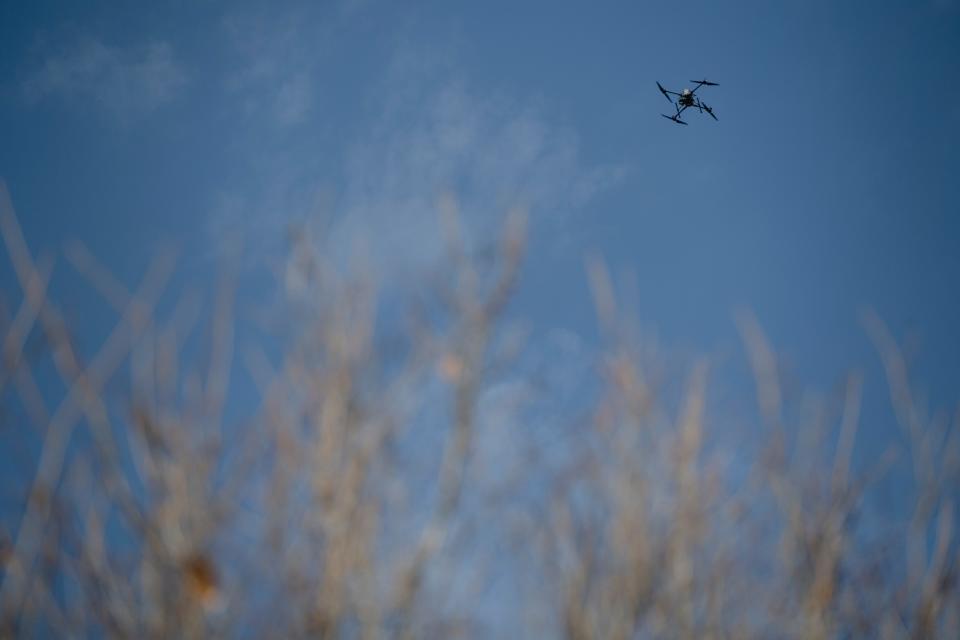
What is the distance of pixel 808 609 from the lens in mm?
2977

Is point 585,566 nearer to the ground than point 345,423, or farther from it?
nearer to the ground

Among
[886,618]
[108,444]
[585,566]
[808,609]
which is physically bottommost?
[886,618]

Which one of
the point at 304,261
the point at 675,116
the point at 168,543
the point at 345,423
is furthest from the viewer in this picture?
the point at 675,116

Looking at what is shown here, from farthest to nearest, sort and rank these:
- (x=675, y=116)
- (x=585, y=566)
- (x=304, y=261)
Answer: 1. (x=675, y=116)
2. (x=585, y=566)
3. (x=304, y=261)

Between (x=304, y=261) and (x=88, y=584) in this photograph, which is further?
(x=304, y=261)

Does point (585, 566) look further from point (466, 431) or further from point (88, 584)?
point (88, 584)

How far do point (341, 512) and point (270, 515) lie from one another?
0.41 meters

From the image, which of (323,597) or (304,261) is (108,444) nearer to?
(323,597)

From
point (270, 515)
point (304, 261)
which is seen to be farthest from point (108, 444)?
point (304, 261)

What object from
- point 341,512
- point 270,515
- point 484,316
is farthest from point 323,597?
point 484,316

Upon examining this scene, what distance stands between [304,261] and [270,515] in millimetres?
1423

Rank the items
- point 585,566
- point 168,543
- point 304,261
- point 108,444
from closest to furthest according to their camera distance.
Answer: point 108,444
point 168,543
point 304,261
point 585,566

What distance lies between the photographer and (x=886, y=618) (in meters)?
3.54

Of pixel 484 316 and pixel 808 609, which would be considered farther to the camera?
pixel 484 316
